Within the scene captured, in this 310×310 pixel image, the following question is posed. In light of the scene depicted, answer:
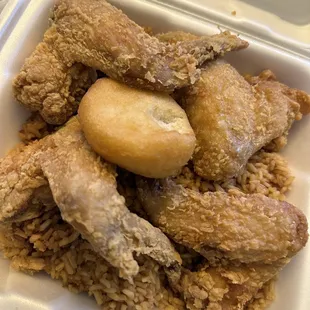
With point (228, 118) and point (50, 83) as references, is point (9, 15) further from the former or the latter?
point (228, 118)

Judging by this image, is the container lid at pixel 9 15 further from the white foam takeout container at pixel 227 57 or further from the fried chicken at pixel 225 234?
the fried chicken at pixel 225 234

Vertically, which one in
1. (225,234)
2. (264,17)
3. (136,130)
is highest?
(264,17)

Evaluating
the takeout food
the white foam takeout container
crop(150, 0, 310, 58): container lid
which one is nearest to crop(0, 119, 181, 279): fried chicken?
the takeout food

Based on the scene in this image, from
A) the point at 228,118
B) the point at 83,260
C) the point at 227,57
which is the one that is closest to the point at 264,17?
the point at 227,57

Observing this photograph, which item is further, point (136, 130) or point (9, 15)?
point (9, 15)

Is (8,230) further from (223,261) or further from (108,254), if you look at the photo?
(223,261)

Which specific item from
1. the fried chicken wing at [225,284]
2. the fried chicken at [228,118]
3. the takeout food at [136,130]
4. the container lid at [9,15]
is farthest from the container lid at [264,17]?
the fried chicken wing at [225,284]
